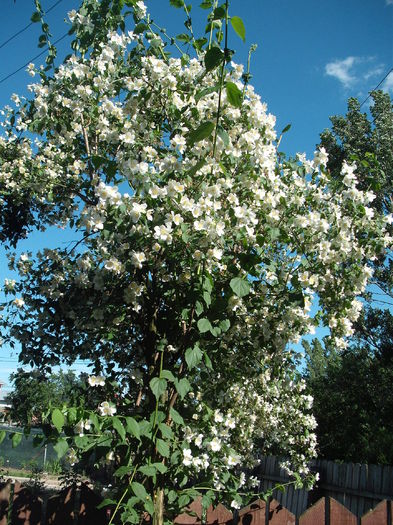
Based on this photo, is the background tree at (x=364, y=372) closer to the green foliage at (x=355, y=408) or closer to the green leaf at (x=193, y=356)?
the green foliage at (x=355, y=408)

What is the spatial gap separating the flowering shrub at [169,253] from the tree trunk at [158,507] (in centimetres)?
1

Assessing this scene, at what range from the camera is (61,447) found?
169 cm

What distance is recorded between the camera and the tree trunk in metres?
2.12

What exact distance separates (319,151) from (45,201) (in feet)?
5.91

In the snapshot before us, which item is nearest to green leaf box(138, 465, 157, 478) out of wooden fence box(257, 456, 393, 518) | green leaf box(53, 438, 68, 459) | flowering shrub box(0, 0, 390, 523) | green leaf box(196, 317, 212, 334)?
flowering shrub box(0, 0, 390, 523)

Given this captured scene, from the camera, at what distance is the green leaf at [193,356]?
2.04 m

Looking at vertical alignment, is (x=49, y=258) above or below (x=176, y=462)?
above

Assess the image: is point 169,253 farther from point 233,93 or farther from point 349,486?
point 349,486

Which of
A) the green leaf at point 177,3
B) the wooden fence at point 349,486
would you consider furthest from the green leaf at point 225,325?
the wooden fence at point 349,486

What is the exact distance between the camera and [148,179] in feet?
7.37

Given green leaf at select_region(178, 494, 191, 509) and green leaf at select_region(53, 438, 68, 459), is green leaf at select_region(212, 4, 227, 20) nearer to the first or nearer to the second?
green leaf at select_region(53, 438, 68, 459)

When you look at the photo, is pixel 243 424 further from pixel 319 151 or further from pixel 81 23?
pixel 81 23

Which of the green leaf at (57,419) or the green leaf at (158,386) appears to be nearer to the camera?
the green leaf at (57,419)

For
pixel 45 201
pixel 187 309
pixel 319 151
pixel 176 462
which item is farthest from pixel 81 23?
pixel 176 462
